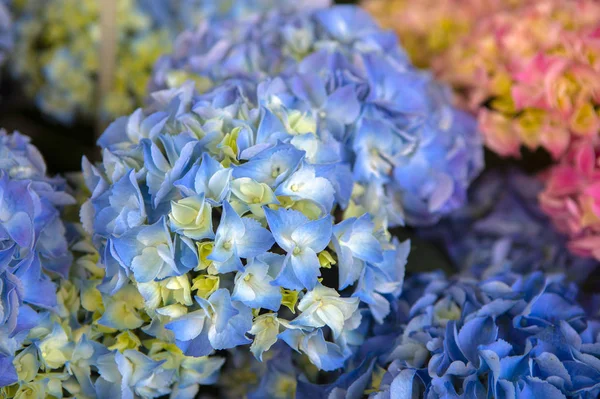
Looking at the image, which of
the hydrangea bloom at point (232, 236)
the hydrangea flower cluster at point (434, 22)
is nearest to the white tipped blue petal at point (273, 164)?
the hydrangea bloom at point (232, 236)

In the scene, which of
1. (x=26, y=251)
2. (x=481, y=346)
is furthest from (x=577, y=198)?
(x=26, y=251)

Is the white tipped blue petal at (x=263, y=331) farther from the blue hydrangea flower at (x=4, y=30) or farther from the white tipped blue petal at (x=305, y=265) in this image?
the blue hydrangea flower at (x=4, y=30)

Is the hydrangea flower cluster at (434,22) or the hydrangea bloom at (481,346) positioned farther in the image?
the hydrangea flower cluster at (434,22)

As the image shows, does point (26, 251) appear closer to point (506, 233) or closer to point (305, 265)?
point (305, 265)

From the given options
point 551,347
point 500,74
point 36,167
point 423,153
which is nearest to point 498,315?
point 551,347

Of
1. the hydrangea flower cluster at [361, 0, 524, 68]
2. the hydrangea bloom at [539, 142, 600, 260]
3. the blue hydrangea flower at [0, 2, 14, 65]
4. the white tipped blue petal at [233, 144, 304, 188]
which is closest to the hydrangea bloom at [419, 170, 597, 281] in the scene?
the hydrangea bloom at [539, 142, 600, 260]

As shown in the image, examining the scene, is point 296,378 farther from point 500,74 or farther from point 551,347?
point 500,74
